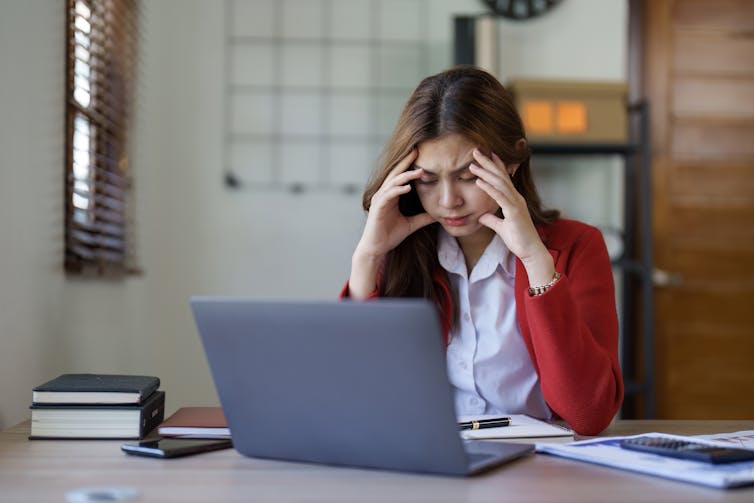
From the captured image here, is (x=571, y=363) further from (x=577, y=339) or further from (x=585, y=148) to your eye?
(x=585, y=148)

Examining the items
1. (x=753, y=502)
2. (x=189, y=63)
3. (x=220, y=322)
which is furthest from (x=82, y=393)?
(x=189, y=63)

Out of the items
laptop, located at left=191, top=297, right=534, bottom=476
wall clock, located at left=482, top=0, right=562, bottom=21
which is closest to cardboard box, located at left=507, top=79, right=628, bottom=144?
wall clock, located at left=482, top=0, right=562, bottom=21

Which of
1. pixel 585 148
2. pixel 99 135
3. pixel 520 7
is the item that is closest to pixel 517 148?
pixel 99 135

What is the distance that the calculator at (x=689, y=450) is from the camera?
1.04 m

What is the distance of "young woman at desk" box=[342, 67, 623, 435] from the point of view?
1.52m

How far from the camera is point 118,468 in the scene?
1102 millimetres

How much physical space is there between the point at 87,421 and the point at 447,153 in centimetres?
72

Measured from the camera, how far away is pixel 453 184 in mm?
1623

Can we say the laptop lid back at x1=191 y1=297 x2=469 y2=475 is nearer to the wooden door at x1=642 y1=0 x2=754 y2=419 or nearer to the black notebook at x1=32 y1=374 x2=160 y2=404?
the black notebook at x1=32 y1=374 x2=160 y2=404

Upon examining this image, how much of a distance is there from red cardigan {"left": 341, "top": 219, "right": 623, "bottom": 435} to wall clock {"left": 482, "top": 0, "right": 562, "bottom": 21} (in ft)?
6.33

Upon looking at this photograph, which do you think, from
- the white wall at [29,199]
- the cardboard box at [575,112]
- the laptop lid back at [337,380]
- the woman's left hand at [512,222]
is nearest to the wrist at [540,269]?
Answer: the woman's left hand at [512,222]

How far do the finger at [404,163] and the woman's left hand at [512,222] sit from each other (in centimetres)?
11

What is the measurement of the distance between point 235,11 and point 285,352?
251cm

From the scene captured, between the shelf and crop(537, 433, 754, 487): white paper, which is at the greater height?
the shelf
